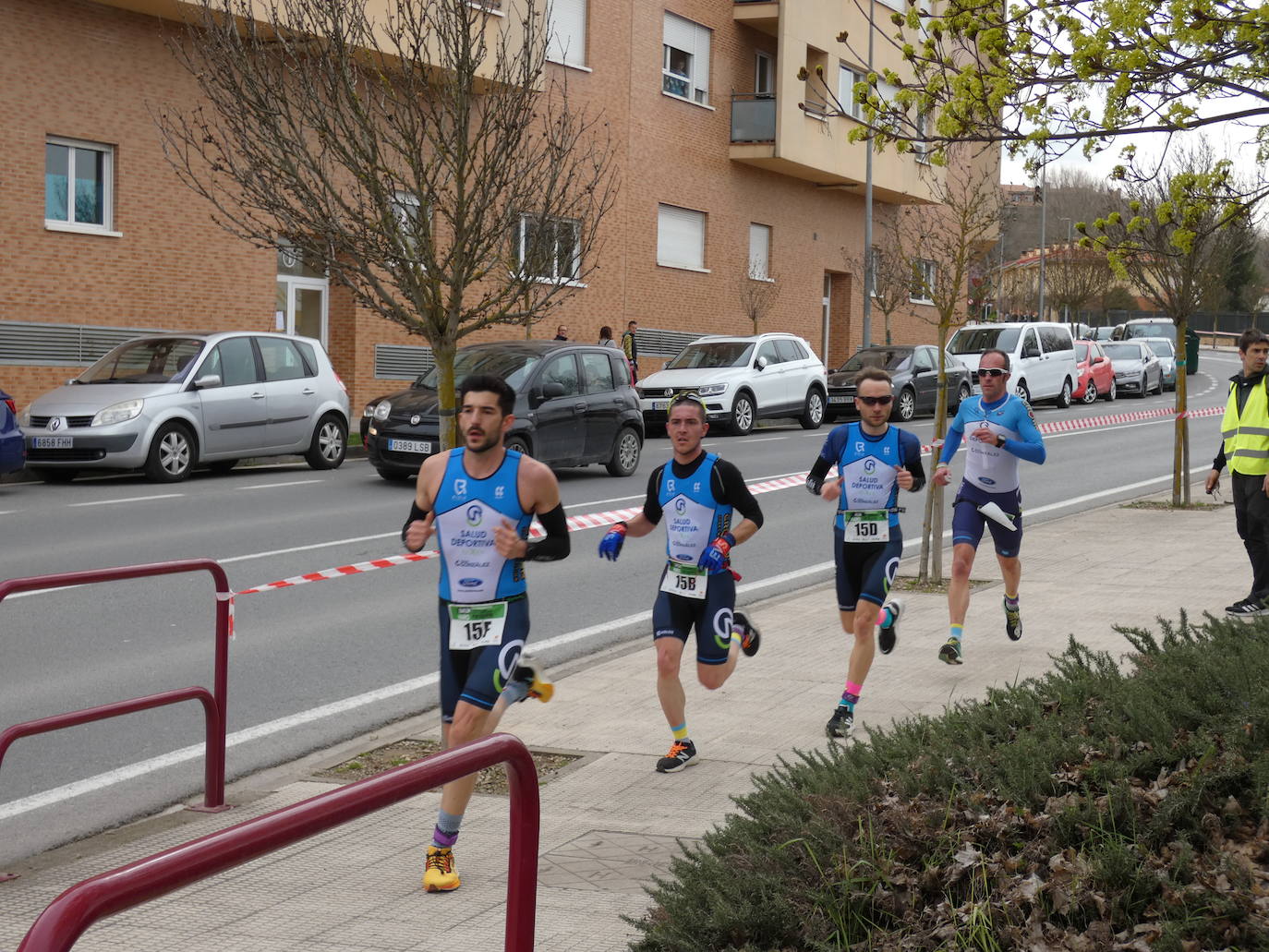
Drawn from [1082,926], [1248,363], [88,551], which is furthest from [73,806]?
[1248,363]

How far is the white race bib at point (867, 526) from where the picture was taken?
807cm

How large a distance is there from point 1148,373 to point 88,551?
1408 inches

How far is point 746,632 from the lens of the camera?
7.36 metres

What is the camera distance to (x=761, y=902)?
4.07 meters

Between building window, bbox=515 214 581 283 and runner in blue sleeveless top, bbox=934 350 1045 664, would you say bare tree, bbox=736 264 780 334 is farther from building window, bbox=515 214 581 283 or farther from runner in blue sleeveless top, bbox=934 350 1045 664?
runner in blue sleeveless top, bbox=934 350 1045 664

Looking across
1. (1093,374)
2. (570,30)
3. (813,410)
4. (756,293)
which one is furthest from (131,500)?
(1093,374)

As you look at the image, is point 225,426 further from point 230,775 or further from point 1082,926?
point 1082,926

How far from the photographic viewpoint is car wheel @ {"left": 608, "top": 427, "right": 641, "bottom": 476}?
64.6ft

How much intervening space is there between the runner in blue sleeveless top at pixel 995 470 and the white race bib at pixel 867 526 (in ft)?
5.36

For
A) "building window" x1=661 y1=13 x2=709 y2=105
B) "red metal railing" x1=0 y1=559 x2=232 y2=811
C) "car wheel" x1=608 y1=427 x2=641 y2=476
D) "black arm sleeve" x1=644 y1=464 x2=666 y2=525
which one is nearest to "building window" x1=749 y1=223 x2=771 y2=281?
"building window" x1=661 y1=13 x2=709 y2=105

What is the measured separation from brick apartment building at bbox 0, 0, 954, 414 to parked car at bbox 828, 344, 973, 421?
4.11m

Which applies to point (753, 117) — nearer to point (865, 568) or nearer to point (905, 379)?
point (905, 379)

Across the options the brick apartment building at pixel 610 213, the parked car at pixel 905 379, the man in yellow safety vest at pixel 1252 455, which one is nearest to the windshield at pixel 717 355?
the parked car at pixel 905 379

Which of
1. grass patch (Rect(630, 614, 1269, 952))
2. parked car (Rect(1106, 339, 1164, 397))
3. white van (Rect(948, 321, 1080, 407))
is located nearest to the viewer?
grass patch (Rect(630, 614, 1269, 952))
